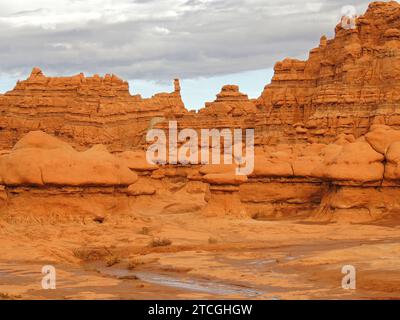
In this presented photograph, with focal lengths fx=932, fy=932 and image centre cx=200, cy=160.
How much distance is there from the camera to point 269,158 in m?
34.9

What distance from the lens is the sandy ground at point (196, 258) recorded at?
1577cm

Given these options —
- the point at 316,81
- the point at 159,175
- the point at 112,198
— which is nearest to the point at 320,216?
the point at 112,198

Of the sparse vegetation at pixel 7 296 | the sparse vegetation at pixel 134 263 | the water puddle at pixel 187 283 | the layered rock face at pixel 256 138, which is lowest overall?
the sparse vegetation at pixel 7 296

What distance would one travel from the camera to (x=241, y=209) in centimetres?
3036

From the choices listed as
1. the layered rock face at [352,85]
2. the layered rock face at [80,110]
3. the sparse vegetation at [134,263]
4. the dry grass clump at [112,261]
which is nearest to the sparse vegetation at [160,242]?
the dry grass clump at [112,261]

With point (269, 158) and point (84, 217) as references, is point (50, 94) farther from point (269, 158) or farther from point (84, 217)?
point (84, 217)

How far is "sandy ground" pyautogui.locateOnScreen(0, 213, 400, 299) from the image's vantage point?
15.8 metres

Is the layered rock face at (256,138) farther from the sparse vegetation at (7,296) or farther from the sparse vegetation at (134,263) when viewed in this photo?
the sparse vegetation at (7,296)

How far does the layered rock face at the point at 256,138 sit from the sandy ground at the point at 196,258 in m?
1.31

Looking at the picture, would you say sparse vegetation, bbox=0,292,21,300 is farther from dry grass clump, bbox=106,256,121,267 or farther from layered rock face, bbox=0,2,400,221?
layered rock face, bbox=0,2,400,221

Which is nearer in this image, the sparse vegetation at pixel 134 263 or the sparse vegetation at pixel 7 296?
the sparse vegetation at pixel 7 296

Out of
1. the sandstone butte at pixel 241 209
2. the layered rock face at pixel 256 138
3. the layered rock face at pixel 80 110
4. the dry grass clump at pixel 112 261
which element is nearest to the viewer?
the sandstone butte at pixel 241 209

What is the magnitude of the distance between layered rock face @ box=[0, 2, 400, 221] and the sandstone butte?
0.06 m

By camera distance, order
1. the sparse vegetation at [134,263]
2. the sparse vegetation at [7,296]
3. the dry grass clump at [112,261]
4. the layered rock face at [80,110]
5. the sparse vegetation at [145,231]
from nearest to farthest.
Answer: the sparse vegetation at [7,296]
the sparse vegetation at [134,263]
the dry grass clump at [112,261]
the sparse vegetation at [145,231]
the layered rock face at [80,110]
